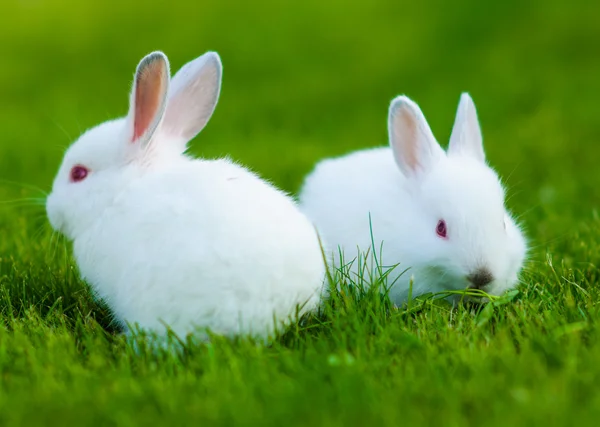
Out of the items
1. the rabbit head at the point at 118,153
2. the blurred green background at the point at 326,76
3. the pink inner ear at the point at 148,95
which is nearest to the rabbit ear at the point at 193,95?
the rabbit head at the point at 118,153

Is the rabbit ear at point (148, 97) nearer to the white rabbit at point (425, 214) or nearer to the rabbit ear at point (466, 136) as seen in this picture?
the white rabbit at point (425, 214)

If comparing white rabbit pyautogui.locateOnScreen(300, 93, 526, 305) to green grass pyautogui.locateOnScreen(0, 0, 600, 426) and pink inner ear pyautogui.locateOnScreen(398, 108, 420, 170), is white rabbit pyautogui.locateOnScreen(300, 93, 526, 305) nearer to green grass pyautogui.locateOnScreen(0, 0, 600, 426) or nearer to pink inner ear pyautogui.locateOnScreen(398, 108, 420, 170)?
pink inner ear pyautogui.locateOnScreen(398, 108, 420, 170)

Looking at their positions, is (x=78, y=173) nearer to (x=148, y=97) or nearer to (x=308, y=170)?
(x=148, y=97)

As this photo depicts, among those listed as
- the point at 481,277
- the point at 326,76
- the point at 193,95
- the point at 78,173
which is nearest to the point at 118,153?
the point at 78,173

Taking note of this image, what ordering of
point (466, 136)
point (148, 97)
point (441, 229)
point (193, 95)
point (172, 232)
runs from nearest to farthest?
point (172, 232), point (148, 97), point (441, 229), point (193, 95), point (466, 136)

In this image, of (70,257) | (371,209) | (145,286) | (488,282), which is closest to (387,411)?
(145,286)

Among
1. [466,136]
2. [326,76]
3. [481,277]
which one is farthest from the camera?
[326,76]

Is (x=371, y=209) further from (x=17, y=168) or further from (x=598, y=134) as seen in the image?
(x=598, y=134)
